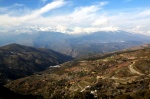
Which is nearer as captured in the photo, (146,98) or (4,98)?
(146,98)

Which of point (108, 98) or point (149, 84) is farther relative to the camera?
point (149, 84)

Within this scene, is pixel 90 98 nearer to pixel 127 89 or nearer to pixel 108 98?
pixel 108 98

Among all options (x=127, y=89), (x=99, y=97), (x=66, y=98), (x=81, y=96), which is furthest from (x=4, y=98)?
(x=127, y=89)

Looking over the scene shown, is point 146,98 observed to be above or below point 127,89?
above

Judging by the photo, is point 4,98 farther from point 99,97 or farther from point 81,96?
point 99,97

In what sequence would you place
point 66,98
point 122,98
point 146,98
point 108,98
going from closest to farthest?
point 146,98, point 122,98, point 108,98, point 66,98

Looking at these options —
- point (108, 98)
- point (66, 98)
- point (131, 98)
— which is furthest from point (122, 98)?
point (66, 98)

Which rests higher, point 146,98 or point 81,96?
point 146,98

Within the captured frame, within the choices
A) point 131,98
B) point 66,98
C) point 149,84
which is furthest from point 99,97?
point 131,98

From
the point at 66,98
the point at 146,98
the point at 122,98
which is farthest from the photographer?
the point at 66,98
